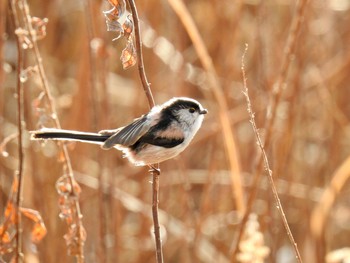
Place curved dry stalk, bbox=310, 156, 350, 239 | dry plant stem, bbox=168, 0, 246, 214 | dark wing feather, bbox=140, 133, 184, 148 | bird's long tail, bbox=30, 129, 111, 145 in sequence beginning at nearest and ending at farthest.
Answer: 1. bird's long tail, bbox=30, 129, 111, 145
2. dark wing feather, bbox=140, 133, 184, 148
3. dry plant stem, bbox=168, 0, 246, 214
4. curved dry stalk, bbox=310, 156, 350, 239

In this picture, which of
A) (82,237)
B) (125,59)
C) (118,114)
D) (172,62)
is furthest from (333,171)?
(125,59)

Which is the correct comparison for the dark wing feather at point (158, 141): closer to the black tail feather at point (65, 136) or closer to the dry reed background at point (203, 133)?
the black tail feather at point (65, 136)

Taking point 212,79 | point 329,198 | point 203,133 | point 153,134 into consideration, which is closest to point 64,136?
point 153,134

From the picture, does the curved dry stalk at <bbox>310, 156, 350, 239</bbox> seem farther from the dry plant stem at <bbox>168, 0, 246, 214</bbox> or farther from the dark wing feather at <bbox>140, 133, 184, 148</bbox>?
the dark wing feather at <bbox>140, 133, 184, 148</bbox>

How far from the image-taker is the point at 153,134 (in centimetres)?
161

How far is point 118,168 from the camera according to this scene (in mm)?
3002

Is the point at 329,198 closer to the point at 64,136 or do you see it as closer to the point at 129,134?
the point at 129,134

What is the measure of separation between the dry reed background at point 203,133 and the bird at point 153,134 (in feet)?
1.14

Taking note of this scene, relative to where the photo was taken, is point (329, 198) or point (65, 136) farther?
point (329, 198)

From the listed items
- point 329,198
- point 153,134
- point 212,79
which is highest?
point 212,79

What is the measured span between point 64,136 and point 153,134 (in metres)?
0.27

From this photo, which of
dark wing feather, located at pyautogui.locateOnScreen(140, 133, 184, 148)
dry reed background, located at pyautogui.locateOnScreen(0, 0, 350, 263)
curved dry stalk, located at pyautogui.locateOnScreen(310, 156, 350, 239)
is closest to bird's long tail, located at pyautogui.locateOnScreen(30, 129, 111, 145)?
dark wing feather, located at pyautogui.locateOnScreen(140, 133, 184, 148)

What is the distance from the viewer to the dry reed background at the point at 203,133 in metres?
2.33

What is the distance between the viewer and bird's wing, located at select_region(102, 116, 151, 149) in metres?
1.44
